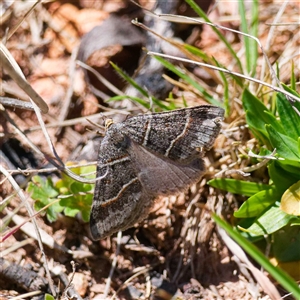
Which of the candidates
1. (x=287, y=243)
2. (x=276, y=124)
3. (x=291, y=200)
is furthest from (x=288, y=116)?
(x=287, y=243)

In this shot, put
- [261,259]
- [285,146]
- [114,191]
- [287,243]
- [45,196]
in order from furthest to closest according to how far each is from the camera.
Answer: [45,196]
[287,243]
[114,191]
[285,146]
[261,259]

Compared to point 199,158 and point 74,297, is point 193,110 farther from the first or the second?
point 74,297

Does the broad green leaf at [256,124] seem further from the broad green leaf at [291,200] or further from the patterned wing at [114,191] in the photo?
the patterned wing at [114,191]

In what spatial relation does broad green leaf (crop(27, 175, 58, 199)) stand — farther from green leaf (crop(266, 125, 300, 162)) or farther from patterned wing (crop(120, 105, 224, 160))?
green leaf (crop(266, 125, 300, 162))

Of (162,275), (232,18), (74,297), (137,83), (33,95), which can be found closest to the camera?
(33,95)

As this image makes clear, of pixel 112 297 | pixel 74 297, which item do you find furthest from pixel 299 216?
pixel 74 297

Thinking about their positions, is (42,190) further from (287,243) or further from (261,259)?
(261,259)

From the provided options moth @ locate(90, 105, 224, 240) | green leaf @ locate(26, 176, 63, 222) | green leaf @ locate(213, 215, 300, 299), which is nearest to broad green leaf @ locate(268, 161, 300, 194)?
moth @ locate(90, 105, 224, 240)
